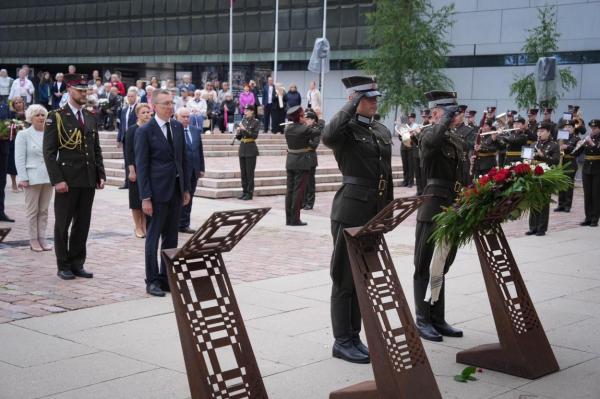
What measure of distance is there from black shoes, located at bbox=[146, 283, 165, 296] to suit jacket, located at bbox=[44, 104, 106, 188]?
1505mm

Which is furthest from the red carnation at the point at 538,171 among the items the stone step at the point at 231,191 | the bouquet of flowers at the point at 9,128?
the stone step at the point at 231,191

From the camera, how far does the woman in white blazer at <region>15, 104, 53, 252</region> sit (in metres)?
11.2

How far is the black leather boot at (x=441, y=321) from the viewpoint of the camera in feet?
25.0

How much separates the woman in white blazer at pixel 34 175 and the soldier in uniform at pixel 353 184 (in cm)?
562

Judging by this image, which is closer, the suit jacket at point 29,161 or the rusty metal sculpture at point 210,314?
the rusty metal sculpture at point 210,314

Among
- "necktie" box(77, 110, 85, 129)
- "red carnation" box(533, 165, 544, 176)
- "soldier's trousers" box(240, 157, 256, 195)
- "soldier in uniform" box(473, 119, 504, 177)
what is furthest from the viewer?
"soldier in uniform" box(473, 119, 504, 177)

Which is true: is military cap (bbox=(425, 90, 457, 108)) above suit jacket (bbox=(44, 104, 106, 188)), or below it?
above

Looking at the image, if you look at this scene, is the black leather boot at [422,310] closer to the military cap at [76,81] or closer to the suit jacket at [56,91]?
the military cap at [76,81]

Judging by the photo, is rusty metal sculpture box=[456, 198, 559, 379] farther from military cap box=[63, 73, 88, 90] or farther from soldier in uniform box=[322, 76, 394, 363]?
military cap box=[63, 73, 88, 90]

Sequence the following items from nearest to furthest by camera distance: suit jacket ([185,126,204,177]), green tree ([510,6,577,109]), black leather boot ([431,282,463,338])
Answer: black leather boot ([431,282,463,338]), suit jacket ([185,126,204,177]), green tree ([510,6,577,109])

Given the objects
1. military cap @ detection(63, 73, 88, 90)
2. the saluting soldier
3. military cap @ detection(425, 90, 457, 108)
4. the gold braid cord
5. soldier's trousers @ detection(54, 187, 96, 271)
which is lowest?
soldier's trousers @ detection(54, 187, 96, 271)

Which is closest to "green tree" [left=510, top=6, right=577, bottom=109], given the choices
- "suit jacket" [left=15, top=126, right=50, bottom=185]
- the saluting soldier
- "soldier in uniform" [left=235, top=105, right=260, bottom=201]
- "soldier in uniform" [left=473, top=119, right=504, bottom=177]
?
"soldier in uniform" [left=473, top=119, right=504, bottom=177]

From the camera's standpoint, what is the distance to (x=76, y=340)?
7129mm

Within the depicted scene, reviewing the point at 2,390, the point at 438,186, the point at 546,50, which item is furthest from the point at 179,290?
the point at 546,50
